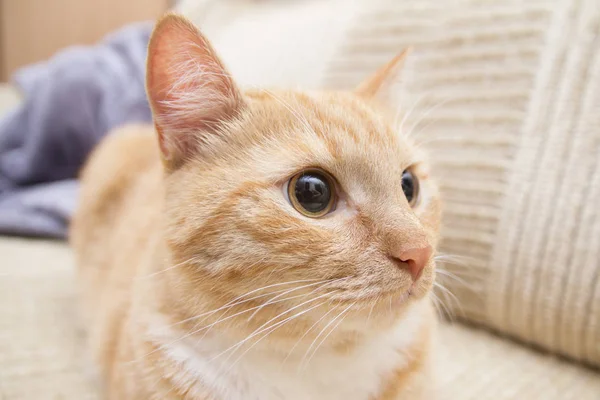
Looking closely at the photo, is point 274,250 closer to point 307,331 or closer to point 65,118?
point 307,331

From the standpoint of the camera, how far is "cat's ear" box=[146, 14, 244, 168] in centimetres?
67

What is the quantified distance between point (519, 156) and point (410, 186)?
1.27 feet

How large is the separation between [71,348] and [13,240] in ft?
2.23

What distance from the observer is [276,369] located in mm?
700

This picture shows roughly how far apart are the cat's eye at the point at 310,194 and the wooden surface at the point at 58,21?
2.65 metres

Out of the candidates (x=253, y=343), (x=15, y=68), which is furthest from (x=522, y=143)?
(x=15, y=68)

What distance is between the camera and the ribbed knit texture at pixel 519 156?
0.97m

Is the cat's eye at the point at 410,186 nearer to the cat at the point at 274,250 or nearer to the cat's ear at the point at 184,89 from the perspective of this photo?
the cat at the point at 274,250

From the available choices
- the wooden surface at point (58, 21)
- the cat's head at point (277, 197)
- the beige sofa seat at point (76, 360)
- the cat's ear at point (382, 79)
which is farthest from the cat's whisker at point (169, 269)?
the wooden surface at point (58, 21)

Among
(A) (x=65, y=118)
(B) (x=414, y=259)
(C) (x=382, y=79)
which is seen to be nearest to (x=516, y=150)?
(C) (x=382, y=79)

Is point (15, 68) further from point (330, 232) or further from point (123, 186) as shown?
point (330, 232)

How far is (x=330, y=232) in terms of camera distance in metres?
Result: 0.63

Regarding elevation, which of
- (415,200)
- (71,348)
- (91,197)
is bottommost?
(71,348)

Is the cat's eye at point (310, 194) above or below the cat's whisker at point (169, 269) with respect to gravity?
above
